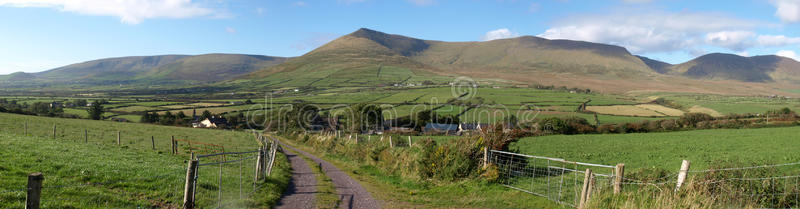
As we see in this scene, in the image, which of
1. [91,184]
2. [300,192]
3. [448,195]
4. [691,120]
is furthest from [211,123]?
[691,120]

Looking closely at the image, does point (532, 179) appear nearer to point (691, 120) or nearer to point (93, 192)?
point (93, 192)

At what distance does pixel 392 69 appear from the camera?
184m

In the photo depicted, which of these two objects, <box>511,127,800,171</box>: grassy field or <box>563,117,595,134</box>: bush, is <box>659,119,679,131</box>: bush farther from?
<box>511,127,800,171</box>: grassy field

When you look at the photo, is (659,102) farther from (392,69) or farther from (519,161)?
(392,69)

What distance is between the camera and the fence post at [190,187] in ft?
26.8

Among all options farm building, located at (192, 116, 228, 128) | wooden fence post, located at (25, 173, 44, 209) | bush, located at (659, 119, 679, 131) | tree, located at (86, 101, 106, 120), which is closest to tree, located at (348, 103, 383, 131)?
farm building, located at (192, 116, 228, 128)

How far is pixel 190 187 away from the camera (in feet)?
27.1

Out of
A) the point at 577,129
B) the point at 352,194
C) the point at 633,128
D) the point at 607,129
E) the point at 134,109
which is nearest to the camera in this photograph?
the point at 352,194

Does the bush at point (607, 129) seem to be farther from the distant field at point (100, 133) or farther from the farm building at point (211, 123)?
the farm building at point (211, 123)

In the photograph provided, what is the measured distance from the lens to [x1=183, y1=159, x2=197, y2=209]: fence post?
8.18m

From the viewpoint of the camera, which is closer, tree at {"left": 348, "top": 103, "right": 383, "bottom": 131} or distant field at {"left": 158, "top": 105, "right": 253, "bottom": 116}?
tree at {"left": 348, "top": 103, "right": 383, "bottom": 131}

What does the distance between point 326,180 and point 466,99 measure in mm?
79399

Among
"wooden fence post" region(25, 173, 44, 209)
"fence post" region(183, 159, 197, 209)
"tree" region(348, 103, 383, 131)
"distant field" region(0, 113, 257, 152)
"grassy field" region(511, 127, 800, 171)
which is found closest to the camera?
"wooden fence post" region(25, 173, 44, 209)

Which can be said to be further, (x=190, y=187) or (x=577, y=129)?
(x=577, y=129)
